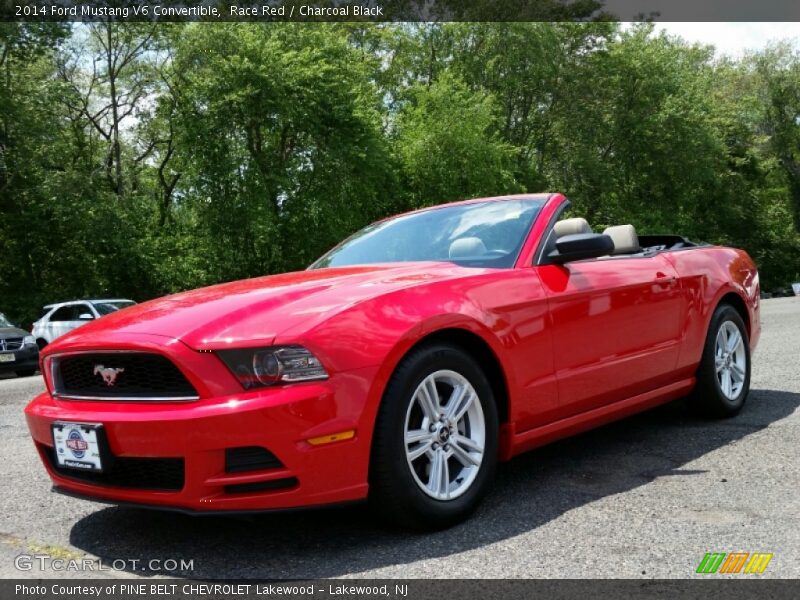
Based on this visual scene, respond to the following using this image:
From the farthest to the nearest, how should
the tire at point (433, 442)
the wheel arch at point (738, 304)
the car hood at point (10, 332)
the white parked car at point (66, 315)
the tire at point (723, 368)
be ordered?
the white parked car at point (66, 315) → the car hood at point (10, 332) → the wheel arch at point (738, 304) → the tire at point (723, 368) → the tire at point (433, 442)

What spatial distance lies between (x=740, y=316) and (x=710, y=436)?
1.12 metres

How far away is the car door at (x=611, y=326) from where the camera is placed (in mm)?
4195

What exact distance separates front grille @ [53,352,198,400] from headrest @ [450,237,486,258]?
68.0 inches

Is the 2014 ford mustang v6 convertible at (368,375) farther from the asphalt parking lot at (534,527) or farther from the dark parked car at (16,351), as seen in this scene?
the dark parked car at (16,351)

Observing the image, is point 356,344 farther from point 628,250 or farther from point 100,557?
point 628,250

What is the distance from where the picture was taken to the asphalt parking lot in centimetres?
316

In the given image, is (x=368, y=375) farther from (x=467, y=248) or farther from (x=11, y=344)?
(x=11, y=344)

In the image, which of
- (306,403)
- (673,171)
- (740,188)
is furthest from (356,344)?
(740,188)

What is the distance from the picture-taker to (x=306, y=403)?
312cm

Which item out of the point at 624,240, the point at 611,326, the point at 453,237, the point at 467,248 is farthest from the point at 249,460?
the point at 624,240

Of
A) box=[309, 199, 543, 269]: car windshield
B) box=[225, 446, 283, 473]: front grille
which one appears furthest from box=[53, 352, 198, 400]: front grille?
box=[309, 199, 543, 269]: car windshield

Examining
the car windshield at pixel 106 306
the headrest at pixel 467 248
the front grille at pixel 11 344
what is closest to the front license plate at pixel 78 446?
the headrest at pixel 467 248

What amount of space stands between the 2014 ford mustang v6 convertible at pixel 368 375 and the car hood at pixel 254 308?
0.01m

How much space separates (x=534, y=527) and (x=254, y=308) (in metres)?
1.47
